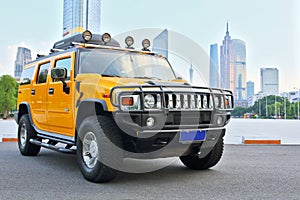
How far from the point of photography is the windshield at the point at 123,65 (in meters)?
5.57

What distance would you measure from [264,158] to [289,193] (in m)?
3.00

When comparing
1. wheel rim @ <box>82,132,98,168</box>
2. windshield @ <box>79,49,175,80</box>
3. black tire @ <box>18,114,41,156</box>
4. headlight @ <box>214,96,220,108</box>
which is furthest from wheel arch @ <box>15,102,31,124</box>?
headlight @ <box>214,96,220,108</box>

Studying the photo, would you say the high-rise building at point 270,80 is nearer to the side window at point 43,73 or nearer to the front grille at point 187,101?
the side window at point 43,73

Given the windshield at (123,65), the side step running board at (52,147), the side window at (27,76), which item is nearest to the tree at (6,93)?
the side window at (27,76)

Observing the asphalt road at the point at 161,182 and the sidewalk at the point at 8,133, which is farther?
the sidewalk at the point at 8,133

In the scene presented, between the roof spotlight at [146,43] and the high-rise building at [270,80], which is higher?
the high-rise building at [270,80]

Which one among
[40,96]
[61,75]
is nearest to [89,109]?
[61,75]

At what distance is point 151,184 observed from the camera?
469cm

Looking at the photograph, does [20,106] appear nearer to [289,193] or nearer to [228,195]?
[228,195]

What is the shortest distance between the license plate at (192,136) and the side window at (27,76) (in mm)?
4061

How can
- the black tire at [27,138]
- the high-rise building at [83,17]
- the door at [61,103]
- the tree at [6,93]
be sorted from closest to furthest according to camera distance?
1. the door at [61,103]
2. the black tire at [27,138]
3. the high-rise building at [83,17]
4. the tree at [6,93]

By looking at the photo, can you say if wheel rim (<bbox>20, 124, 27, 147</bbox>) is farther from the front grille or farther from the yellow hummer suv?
the front grille

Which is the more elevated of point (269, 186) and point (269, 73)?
point (269, 73)

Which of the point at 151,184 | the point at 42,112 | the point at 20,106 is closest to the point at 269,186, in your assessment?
the point at 151,184
